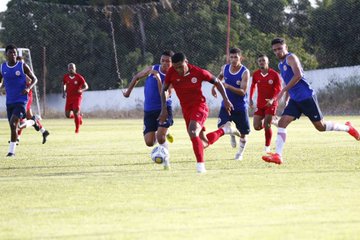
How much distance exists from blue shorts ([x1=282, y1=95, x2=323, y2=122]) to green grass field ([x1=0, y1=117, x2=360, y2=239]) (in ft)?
2.71

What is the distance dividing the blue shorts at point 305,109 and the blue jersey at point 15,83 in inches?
231

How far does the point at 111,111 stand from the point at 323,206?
45.5m

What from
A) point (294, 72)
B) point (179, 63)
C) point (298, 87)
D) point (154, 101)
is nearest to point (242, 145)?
point (154, 101)

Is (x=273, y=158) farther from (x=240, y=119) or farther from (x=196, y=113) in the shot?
(x=240, y=119)

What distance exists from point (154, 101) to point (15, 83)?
350 centimetres

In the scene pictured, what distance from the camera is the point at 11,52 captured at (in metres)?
18.4

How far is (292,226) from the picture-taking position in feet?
28.1

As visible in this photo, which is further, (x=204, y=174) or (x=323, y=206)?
(x=204, y=174)

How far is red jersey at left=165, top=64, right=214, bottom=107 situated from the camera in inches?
559

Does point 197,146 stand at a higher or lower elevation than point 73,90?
higher

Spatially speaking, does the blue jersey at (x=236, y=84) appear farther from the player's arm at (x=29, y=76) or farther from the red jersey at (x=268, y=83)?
the player's arm at (x=29, y=76)

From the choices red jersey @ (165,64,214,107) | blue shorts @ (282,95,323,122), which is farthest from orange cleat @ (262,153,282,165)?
red jersey @ (165,64,214,107)

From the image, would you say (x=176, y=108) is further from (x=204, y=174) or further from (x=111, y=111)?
(x=204, y=174)

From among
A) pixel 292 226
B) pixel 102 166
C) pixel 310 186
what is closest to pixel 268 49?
pixel 102 166
